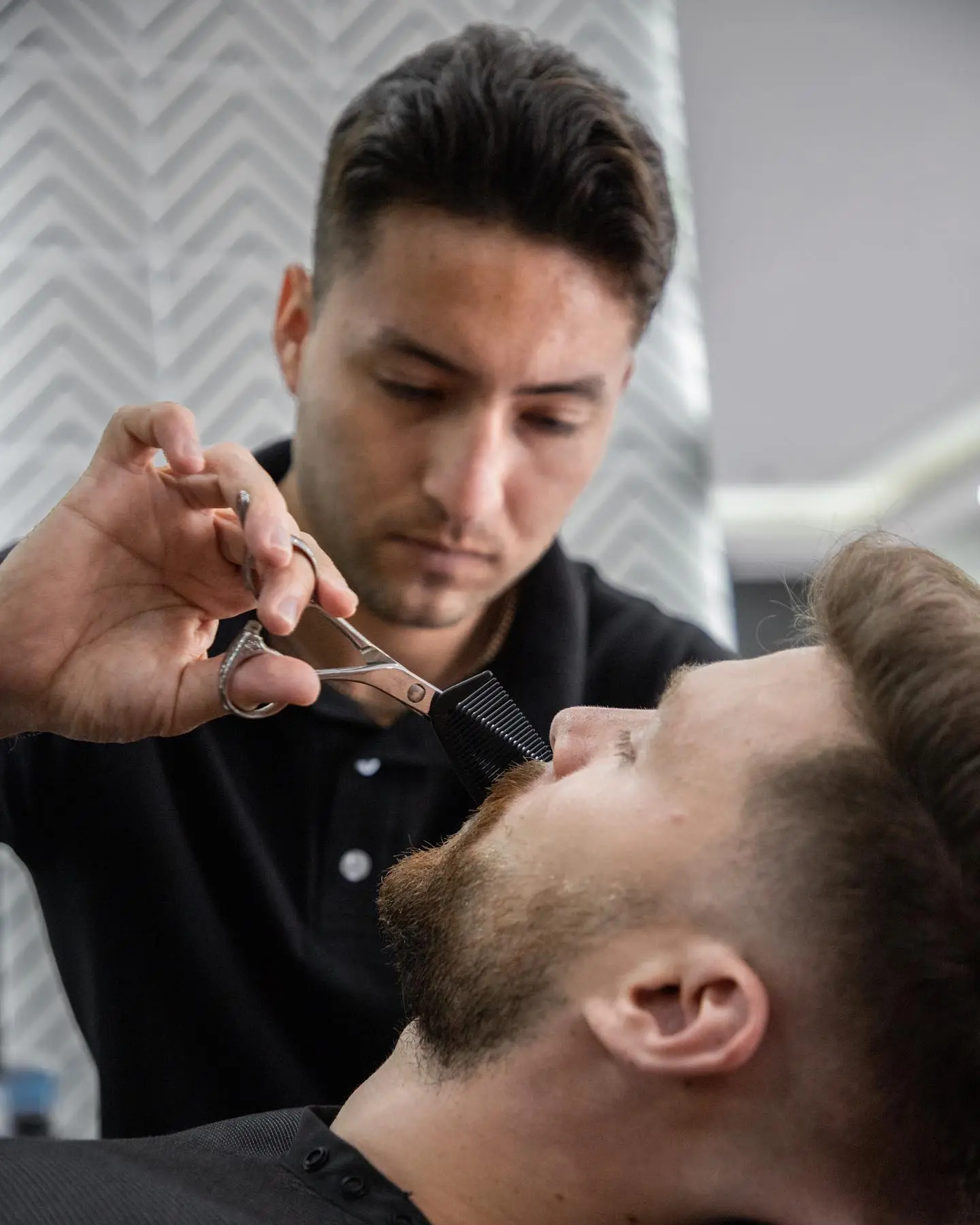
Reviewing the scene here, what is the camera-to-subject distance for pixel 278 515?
1029mm

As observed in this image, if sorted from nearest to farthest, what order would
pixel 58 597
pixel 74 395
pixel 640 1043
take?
pixel 640 1043, pixel 58 597, pixel 74 395

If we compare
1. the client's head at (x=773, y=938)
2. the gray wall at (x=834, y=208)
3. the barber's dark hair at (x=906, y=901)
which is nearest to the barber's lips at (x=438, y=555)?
the client's head at (x=773, y=938)

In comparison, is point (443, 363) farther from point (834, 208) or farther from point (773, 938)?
point (834, 208)

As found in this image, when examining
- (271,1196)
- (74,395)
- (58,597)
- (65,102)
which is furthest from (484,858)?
(65,102)

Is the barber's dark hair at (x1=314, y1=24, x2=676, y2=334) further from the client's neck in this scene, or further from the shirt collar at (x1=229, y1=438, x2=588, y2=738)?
the client's neck

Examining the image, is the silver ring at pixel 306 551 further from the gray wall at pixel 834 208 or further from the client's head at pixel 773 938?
the gray wall at pixel 834 208

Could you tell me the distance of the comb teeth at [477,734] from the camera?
1.13 meters

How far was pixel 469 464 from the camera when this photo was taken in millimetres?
1353

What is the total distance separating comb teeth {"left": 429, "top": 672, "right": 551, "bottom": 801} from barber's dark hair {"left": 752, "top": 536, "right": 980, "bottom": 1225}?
324 millimetres

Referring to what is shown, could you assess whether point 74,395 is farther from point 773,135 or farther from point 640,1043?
point 640,1043

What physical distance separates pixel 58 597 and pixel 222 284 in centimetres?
127

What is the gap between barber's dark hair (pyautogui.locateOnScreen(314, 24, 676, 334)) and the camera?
135cm

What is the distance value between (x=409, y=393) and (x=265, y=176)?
3.72 feet

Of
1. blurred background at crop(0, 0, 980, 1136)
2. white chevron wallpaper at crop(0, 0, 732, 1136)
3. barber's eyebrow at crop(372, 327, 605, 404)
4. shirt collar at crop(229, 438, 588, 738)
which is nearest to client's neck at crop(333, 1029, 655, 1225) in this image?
shirt collar at crop(229, 438, 588, 738)
